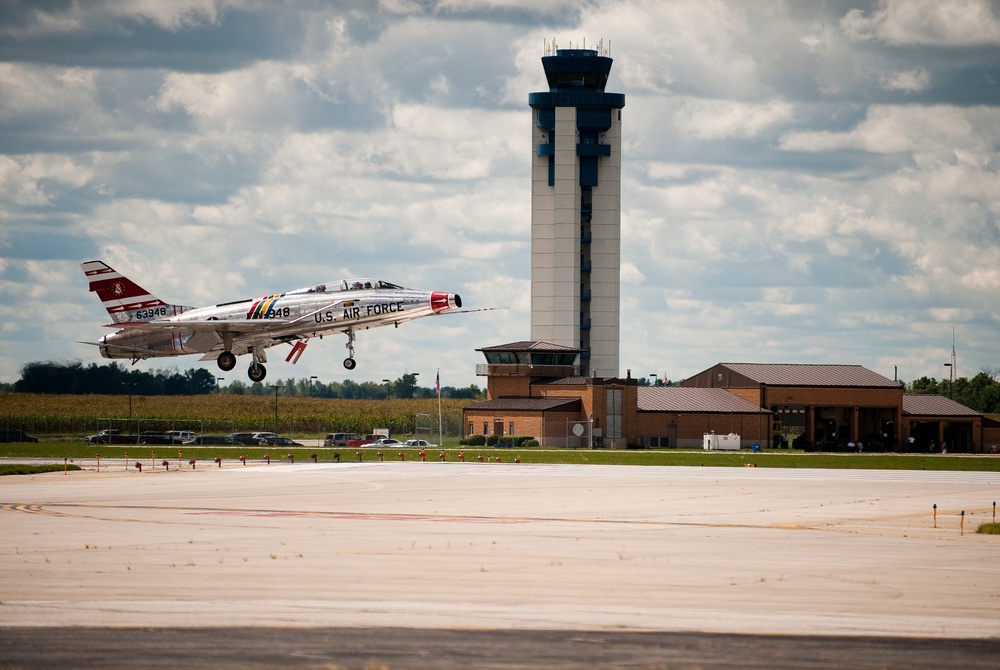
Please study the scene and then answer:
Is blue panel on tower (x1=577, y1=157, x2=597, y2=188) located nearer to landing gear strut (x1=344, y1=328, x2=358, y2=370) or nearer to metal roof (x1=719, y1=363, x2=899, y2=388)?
metal roof (x1=719, y1=363, x2=899, y2=388)

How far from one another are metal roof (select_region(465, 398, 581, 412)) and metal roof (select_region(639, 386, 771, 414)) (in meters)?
7.08

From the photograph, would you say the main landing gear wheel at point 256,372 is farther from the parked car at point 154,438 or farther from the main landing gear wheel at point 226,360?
the parked car at point 154,438

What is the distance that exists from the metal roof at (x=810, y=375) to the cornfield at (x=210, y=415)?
2925 cm

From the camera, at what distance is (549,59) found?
486ft

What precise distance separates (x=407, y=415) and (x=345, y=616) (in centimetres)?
10846

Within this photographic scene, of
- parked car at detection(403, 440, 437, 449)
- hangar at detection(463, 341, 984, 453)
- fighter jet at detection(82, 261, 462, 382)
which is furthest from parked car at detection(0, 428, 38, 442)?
fighter jet at detection(82, 261, 462, 382)

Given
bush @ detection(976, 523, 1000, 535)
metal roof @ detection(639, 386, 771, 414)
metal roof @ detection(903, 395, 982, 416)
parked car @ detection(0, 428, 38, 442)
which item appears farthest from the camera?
metal roof @ detection(903, 395, 982, 416)

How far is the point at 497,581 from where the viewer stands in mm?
21609

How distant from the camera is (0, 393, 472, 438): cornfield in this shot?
114 m

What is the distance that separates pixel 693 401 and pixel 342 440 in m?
34.1

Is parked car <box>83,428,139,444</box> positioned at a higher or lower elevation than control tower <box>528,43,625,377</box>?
lower

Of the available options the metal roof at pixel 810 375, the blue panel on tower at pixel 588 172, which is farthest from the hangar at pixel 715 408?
the blue panel on tower at pixel 588 172

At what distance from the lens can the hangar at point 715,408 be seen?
10944 cm

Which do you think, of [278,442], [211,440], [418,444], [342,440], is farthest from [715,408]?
[211,440]
